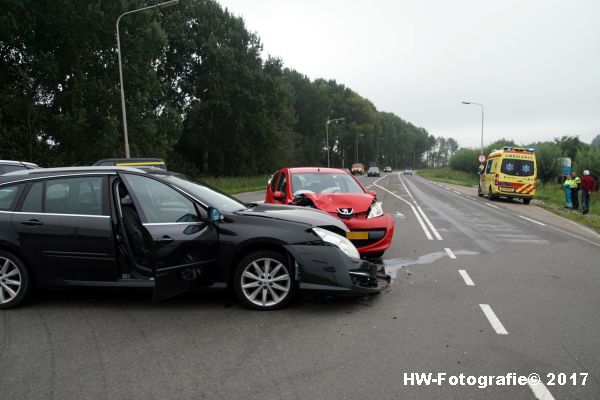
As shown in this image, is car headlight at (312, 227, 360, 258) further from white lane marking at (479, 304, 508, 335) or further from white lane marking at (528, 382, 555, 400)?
white lane marking at (528, 382, 555, 400)

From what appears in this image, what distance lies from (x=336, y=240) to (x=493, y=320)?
1839mm

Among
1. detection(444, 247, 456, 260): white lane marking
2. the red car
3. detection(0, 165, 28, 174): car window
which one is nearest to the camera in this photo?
the red car

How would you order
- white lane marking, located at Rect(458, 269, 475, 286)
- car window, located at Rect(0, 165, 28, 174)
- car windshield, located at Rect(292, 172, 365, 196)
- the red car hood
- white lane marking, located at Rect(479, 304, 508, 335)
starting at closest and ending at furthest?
white lane marking, located at Rect(479, 304, 508, 335), white lane marking, located at Rect(458, 269, 475, 286), the red car hood, car windshield, located at Rect(292, 172, 365, 196), car window, located at Rect(0, 165, 28, 174)

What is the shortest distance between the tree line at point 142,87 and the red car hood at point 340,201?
873 inches

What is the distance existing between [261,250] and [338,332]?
1234mm

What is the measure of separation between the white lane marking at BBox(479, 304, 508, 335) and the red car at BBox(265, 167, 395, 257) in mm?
2365

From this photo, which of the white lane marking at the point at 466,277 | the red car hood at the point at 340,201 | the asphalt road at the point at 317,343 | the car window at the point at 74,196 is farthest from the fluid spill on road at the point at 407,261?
the car window at the point at 74,196

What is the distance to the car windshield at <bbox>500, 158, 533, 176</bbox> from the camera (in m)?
23.5

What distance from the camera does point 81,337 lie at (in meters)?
4.48

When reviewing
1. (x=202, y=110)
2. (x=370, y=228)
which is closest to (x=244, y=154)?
(x=202, y=110)

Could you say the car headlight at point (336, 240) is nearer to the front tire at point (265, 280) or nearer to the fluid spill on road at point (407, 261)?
the front tire at point (265, 280)

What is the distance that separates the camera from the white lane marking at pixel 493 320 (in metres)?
4.63

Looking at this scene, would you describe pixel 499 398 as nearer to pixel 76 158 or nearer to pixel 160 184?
pixel 160 184

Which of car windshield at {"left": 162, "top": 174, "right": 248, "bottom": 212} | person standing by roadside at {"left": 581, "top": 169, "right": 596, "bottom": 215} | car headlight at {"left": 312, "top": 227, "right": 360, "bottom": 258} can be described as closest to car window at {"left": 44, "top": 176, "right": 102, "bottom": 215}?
car windshield at {"left": 162, "top": 174, "right": 248, "bottom": 212}
